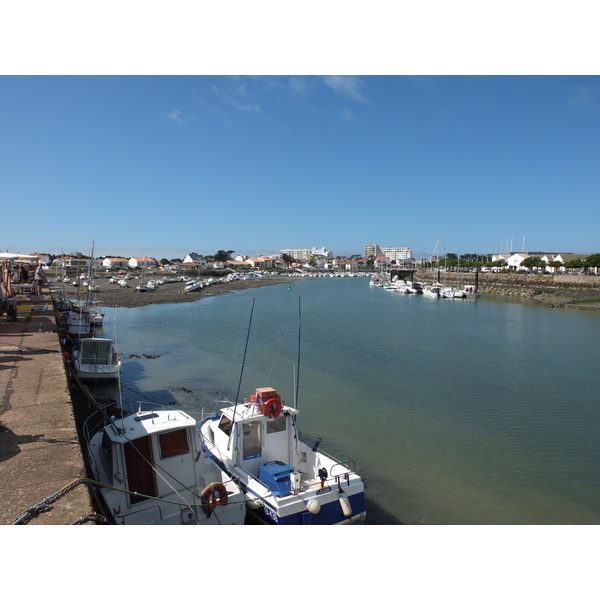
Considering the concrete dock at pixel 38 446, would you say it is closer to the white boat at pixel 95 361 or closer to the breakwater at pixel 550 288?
the white boat at pixel 95 361

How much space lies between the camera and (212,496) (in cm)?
677

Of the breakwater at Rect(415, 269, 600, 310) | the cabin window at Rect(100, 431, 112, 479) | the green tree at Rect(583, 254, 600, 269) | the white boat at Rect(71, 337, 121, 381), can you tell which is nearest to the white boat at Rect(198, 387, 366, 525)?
the cabin window at Rect(100, 431, 112, 479)

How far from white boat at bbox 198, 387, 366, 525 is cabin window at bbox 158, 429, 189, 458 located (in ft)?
3.73

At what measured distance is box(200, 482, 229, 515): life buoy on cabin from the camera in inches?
265

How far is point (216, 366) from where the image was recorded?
20406mm

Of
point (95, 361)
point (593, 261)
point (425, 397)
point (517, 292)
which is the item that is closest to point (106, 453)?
point (95, 361)

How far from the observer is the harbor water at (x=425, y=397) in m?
9.52

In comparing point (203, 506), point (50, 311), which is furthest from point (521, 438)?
point (50, 311)

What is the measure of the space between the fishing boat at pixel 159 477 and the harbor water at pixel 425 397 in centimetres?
139

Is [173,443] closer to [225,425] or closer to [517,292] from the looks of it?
[225,425]

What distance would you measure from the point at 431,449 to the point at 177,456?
293 inches

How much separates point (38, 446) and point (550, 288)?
72338 millimetres

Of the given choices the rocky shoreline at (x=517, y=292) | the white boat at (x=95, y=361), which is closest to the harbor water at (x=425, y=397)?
the white boat at (x=95, y=361)

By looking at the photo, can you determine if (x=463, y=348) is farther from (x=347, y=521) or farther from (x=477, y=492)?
(x=347, y=521)
